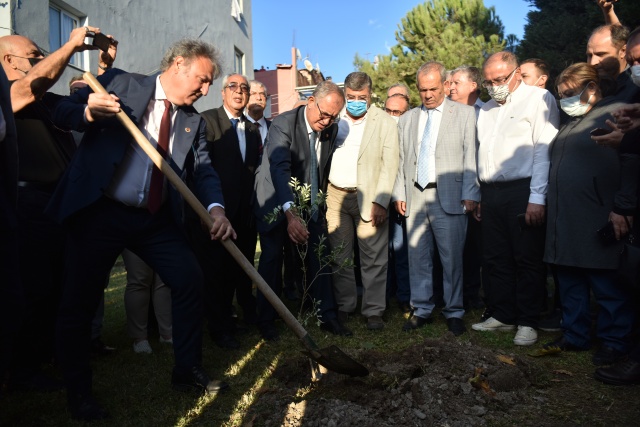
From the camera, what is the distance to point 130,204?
3.41 m

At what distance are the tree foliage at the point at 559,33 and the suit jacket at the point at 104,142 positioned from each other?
1197 cm

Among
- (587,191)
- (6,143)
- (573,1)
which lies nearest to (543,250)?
(587,191)

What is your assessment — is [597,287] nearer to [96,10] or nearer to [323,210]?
[323,210]

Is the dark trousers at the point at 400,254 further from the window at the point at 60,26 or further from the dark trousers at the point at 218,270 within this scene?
the window at the point at 60,26

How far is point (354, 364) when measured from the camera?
339cm

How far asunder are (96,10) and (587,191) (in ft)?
29.8

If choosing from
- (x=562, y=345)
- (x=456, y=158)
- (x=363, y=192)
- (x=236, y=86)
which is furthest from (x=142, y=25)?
(x=562, y=345)

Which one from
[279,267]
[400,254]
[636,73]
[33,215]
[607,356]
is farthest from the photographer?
[400,254]

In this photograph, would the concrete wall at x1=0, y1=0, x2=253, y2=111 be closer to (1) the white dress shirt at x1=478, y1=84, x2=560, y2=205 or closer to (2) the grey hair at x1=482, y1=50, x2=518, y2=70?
(2) the grey hair at x1=482, y1=50, x2=518, y2=70

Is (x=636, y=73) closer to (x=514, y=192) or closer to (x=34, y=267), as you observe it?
(x=514, y=192)

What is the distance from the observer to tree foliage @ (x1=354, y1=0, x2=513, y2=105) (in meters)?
20.8

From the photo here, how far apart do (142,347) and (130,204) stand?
1840 millimetres

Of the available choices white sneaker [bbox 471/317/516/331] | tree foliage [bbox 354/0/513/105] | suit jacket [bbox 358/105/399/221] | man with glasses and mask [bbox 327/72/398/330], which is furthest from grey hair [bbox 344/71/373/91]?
tree foliage [bbox 354/0/513/105]

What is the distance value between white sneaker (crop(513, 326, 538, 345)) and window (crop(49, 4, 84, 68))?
7.87m
